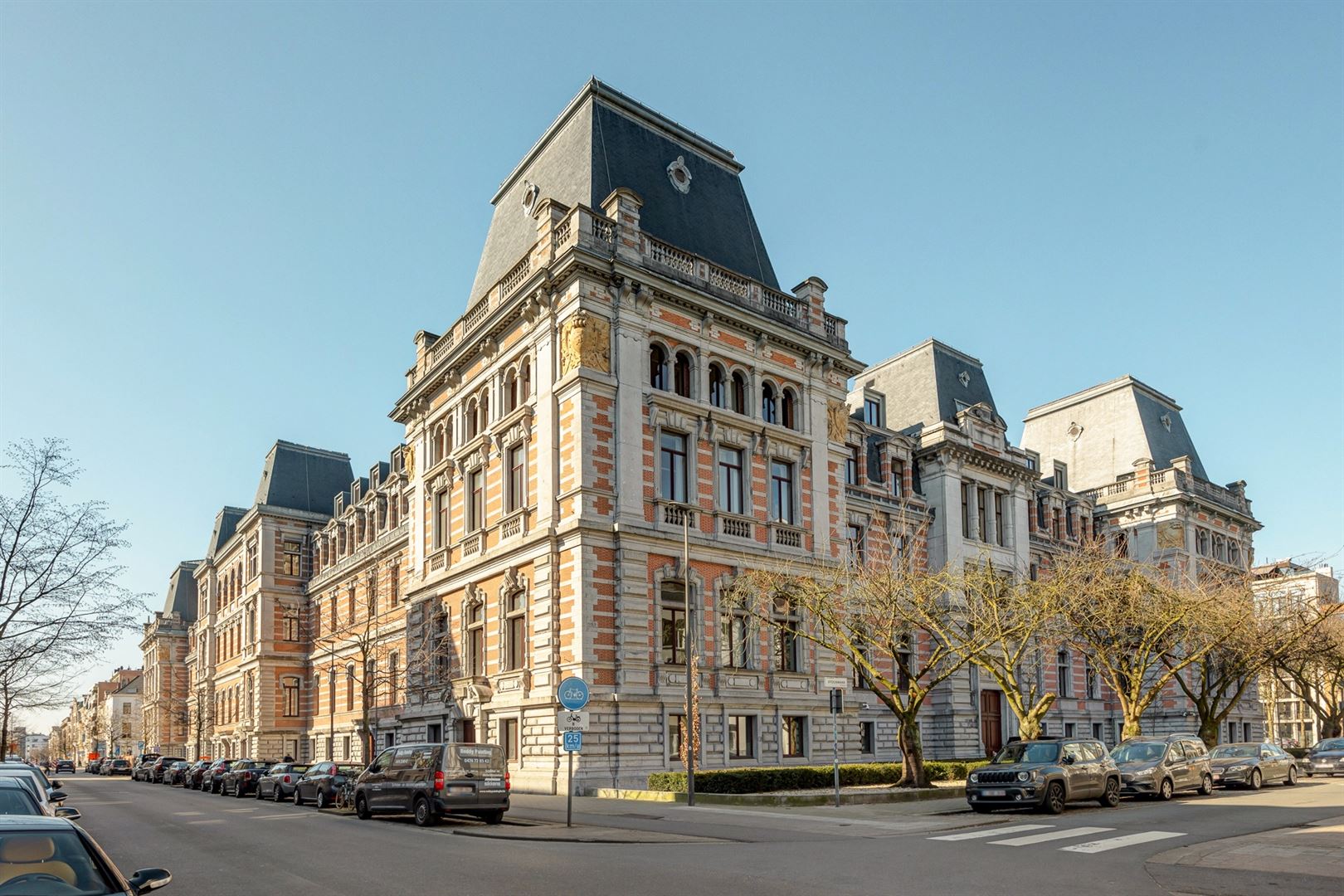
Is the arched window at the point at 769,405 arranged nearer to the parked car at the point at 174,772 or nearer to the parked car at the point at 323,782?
the parked car at the point at 323,782

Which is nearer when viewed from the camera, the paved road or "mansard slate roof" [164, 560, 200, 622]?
the paved road

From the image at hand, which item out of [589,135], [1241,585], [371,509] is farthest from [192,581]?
[1241,585]

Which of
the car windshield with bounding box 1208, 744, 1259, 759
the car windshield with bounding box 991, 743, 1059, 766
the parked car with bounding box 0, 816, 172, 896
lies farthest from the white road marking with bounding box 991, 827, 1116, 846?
Answer: the car windshield with bounding box 1208, 744, 1259, 759

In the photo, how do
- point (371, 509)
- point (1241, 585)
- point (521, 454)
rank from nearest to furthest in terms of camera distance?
point (521, 454), point (1241, 585), point (371, 509)

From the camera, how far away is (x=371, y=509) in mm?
59906

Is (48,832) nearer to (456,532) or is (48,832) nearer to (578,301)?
(578,301)

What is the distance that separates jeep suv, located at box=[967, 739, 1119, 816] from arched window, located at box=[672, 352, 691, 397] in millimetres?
16062

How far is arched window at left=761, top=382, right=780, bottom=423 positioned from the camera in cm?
3919

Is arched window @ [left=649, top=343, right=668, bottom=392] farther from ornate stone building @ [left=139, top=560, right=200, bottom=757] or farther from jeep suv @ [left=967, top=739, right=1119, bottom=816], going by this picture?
ornate stone building @ [left=139, top=560, right=200, bottom=757]

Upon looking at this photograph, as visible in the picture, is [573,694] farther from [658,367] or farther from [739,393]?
[739,393]

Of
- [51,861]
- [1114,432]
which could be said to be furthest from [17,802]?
[1114,432]

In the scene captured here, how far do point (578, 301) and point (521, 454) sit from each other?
6.12 meters

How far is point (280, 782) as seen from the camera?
117 ft

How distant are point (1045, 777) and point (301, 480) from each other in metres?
60.8
